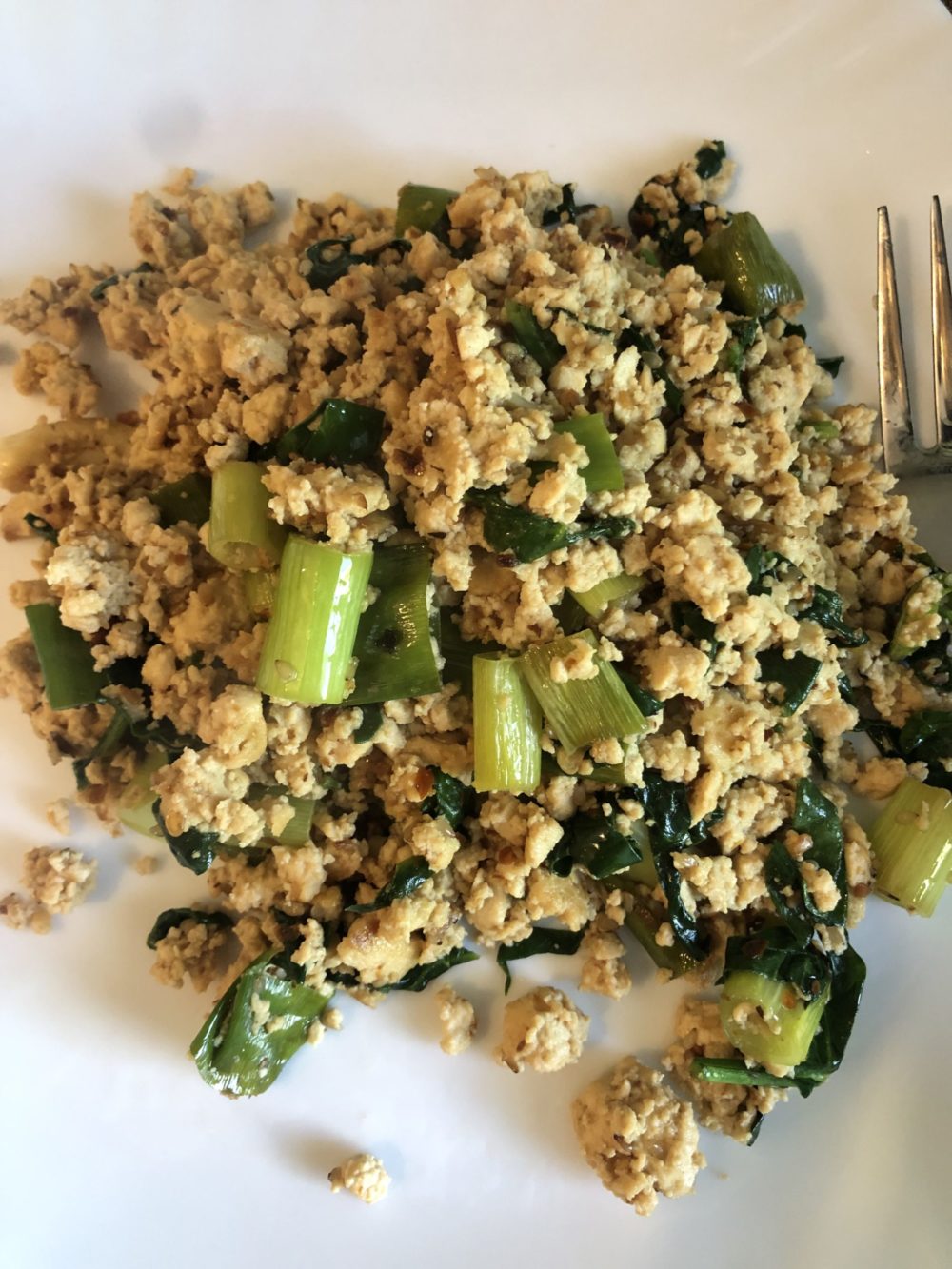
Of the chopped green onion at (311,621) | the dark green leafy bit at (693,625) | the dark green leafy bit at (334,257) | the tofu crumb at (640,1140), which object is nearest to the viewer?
the chopped green onion at (311,621)

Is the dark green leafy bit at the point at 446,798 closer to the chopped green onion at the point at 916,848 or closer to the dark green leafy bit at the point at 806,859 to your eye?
the dark green leafy bit at the point at 806,859

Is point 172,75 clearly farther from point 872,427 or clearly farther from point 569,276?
point 872,427

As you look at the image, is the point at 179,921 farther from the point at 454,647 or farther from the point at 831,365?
the point at 831,365

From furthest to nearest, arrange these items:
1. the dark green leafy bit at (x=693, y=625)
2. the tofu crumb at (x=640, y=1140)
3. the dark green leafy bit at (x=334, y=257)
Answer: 1. the dark green leafy bit at (x=334, y=257)
2. the tofu crumb at (x=640, y=1140)
3. the dark green leafy bit at (x=693, y=625)

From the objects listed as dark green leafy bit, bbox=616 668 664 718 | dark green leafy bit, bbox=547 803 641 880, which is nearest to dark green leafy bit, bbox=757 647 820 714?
dark green leafy bit, bbox=616 668 664 718

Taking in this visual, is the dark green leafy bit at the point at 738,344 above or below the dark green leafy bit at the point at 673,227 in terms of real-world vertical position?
below

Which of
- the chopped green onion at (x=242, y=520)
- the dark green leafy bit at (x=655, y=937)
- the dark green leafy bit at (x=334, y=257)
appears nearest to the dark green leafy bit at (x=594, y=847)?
the dark green leafy bit at (x=655, y=937)
